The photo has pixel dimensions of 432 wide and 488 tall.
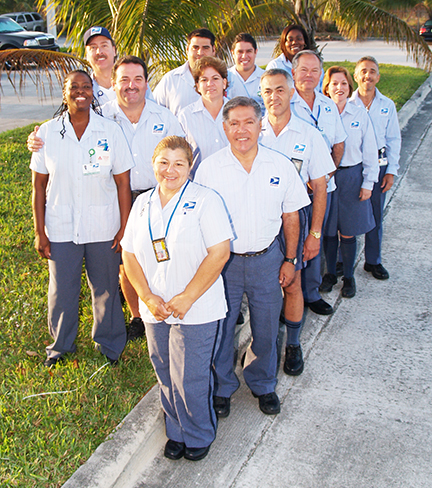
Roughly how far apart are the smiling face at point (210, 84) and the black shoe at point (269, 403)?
2350mm

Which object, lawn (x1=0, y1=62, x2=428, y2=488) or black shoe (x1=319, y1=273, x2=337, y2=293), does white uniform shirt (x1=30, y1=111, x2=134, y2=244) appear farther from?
black shoe (x1=319, y1=273, x2=337, y2=293)

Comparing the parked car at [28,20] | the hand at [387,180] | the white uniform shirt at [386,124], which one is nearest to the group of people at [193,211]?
the white uniform shirt at [386,124]

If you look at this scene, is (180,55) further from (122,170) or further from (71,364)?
(71,364)

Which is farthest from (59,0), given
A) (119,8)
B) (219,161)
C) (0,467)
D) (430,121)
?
(430,121)

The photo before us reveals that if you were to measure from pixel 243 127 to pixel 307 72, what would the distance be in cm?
152

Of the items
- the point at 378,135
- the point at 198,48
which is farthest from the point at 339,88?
the point at 198,48

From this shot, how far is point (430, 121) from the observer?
12492mm

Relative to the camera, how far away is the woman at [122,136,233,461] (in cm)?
297

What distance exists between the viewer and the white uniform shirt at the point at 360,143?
5.03 metres

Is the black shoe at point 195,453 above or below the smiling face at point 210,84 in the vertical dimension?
below

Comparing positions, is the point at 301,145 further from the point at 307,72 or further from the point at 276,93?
the point at 307,72

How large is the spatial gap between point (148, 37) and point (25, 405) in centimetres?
450

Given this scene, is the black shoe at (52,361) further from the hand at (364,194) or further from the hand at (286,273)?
the hand at (364,194)

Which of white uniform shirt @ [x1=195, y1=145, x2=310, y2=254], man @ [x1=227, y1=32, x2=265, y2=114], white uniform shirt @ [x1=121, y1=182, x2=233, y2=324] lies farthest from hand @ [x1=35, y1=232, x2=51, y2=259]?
man @ [x1=227, y1=32, x2=265, y2=114]
